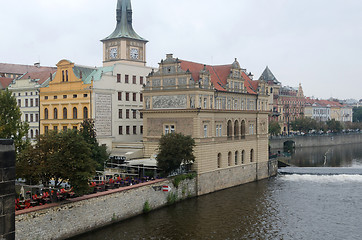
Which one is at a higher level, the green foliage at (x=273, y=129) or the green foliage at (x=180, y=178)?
the green foliage at (x=273, y=129)

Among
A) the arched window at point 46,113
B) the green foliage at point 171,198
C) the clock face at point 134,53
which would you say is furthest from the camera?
the clock face at point 134,53

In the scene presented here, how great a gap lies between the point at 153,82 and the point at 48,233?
90.6ft

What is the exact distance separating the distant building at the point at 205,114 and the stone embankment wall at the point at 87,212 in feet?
29.2

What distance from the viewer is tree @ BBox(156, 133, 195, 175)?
1810 inches

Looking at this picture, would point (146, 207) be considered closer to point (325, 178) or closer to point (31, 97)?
point (325, 178)

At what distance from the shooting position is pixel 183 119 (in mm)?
52000

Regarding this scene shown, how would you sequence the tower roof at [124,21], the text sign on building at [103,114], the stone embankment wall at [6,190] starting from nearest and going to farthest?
1. the stone embankment wall at [6,190]
2. the text sign on building at [103,114]
3. the tower roof at [124,21]

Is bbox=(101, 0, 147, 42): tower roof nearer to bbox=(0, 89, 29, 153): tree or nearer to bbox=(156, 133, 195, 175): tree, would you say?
bbox=(156, 133, 195, 175): tree

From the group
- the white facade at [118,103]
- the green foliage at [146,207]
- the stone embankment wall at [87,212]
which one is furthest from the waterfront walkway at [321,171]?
the green foliage at [146,207]

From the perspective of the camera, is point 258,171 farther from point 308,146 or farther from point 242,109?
point 308,146

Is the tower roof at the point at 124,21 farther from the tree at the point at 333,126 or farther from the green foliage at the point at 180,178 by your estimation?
the tree at the point at 333,126

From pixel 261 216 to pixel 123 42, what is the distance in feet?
127

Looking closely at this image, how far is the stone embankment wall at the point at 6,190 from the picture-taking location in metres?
13.2

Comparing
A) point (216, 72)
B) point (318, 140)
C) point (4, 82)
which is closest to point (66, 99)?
point (216, 72)
